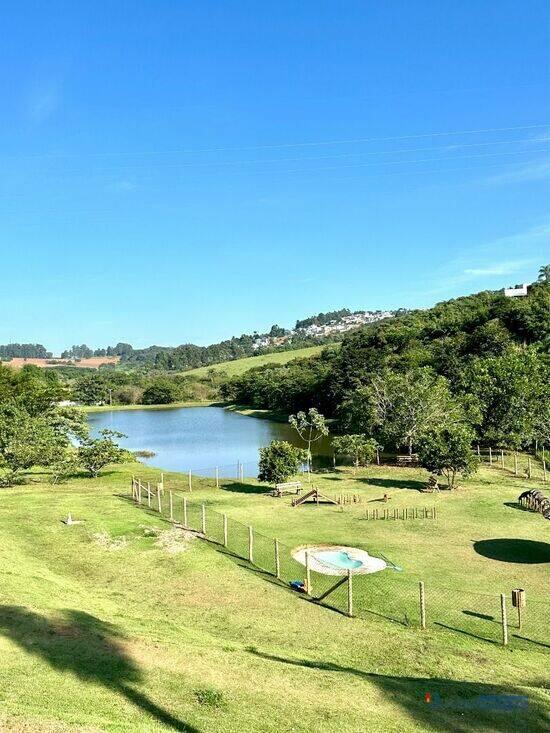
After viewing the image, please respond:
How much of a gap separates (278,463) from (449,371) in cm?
4872

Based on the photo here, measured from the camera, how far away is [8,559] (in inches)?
774

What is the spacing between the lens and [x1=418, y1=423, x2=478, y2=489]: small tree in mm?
34812

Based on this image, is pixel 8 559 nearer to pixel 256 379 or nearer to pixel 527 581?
pixel 527 581

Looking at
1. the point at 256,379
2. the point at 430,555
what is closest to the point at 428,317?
the point at 256,379

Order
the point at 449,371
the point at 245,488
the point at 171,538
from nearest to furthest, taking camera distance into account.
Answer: the point at 171,538 < the point at 245,488 < the point at 449,371

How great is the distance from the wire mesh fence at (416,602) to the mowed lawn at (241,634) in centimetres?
12

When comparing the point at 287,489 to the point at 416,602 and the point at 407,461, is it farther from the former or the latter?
the point at 416,602

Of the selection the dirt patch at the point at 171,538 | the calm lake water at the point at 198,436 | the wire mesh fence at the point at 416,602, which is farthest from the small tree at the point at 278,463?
the wire mesh fence at the point at 416,602

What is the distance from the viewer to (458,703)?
10.9m

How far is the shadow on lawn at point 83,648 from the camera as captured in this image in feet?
33.1

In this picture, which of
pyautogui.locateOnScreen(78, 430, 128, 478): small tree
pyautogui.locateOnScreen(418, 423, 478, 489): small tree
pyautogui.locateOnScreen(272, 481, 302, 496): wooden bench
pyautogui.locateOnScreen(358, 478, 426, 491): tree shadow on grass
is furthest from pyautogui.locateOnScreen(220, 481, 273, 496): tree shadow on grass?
pyautogui.locateOnScreen(418, 423, 478, 489): small tree

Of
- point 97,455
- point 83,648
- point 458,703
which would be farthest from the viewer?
point 97,455

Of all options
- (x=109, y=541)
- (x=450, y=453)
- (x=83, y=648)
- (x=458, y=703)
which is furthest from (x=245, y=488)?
(x=458, y=703)

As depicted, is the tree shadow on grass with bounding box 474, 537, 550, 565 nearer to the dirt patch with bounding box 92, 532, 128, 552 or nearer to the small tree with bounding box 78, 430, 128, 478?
the dirt patch with bounding box 92, 532, 128, 552
